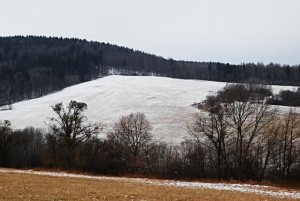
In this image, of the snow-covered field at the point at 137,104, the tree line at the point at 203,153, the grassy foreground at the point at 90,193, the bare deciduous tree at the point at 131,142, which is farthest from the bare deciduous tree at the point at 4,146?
the grassy foreground at the point at 90,193

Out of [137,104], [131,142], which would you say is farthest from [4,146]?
[137,104]

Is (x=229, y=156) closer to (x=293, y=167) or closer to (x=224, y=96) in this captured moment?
(x=293, y=167)

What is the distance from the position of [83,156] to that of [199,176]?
15.9 m

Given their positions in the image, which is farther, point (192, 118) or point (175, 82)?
point (175, 82)

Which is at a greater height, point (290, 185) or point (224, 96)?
point (224, 96)

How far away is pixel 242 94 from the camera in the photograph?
54.2 meters

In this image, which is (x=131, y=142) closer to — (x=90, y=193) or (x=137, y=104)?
(x=90, y=193)

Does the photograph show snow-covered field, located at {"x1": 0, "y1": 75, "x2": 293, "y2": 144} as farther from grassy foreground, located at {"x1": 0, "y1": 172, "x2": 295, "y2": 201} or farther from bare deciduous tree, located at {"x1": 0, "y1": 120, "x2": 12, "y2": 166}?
grassy foreground, located at {"x1": 0, "y1": 172, "x2": 295, "y2": 201}

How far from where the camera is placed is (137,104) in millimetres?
113562

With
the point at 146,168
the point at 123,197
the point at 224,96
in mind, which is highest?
the point at 224,96

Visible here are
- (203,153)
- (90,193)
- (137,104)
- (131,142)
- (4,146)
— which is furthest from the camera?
(137,104)

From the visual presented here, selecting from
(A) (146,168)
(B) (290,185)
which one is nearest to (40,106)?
(A) (146,168)

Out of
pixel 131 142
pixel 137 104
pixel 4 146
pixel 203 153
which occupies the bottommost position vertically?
pixel 4 146

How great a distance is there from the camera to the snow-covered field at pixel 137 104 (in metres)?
91.5
